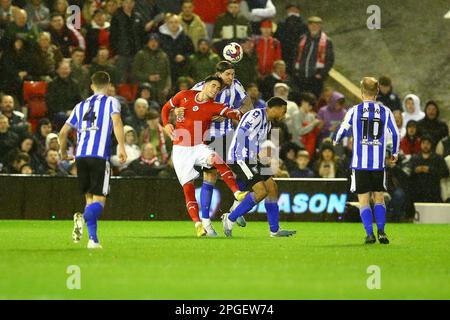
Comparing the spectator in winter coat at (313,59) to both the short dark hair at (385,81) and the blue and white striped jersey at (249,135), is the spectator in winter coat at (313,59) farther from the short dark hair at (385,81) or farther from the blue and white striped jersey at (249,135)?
the blue and white striped jersey at (249,135)

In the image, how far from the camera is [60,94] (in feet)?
74.8

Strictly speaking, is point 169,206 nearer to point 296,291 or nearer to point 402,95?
point 402,95

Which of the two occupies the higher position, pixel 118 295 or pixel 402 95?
pixel 402 95

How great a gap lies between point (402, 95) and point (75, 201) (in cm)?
931

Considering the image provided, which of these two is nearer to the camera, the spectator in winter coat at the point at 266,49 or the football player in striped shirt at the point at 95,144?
the football player in striped shirt at the point at 95,144

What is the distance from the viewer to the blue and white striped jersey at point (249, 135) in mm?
15569

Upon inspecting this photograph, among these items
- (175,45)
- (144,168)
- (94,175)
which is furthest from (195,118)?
(175,45)

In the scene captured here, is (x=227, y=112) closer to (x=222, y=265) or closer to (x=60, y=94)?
(x=222, y=265)

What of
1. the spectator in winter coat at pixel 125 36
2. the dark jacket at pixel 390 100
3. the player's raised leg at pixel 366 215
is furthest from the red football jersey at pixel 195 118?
the dark jacket at pixel 390 100

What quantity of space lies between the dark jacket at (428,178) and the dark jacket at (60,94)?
20.6ft

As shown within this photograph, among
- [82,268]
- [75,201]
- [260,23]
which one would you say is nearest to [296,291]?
[82,268]

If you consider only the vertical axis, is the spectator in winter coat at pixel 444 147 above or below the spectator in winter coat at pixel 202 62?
below

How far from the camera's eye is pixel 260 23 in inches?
1009

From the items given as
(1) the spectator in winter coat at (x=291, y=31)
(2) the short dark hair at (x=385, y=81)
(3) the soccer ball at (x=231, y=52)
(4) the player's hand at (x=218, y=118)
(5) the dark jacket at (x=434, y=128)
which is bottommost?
(4) the player's hand at (x=218, y=118)
